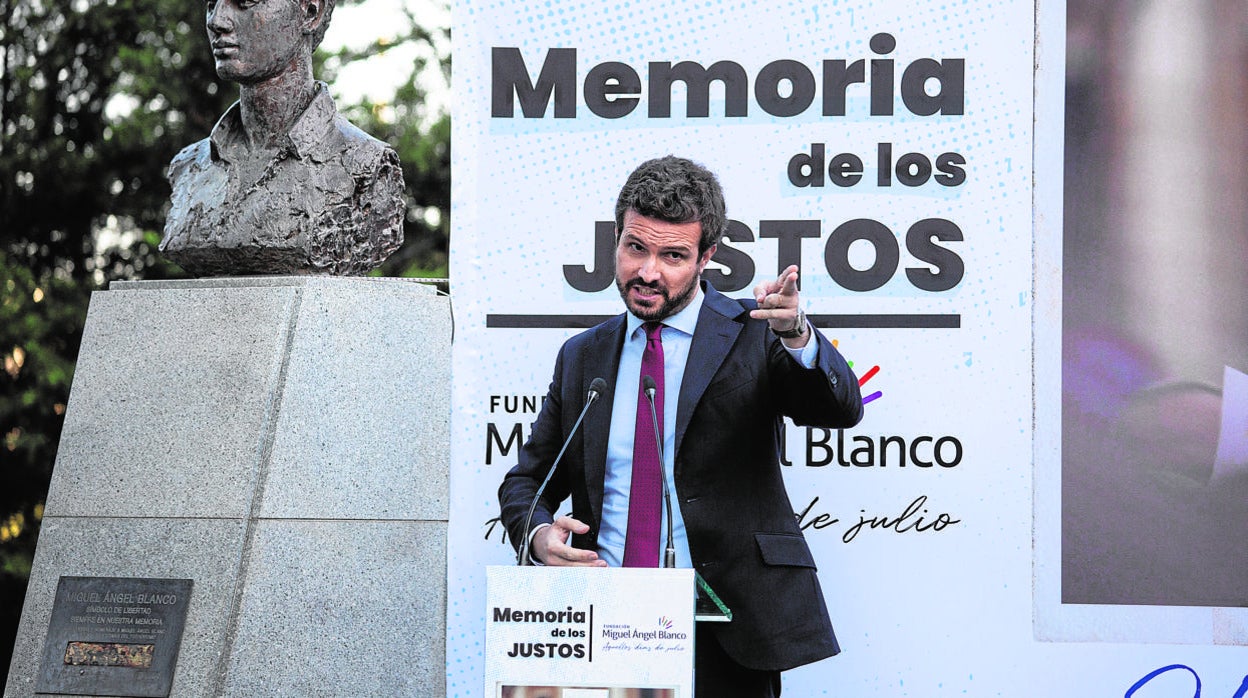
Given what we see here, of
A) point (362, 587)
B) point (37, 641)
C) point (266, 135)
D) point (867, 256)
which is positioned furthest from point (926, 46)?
point (37, 641)

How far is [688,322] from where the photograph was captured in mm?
3633

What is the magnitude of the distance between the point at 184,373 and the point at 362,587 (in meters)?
0.76

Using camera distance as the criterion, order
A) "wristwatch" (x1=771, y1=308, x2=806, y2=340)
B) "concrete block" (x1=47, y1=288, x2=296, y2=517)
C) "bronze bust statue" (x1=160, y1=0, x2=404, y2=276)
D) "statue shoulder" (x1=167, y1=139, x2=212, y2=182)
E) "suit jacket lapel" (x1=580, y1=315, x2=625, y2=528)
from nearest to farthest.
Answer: "wristwatch" (x1=771, y1=308, x2=806, y2=340) < "suit jacket lapel" (x1=580, y1=315, x2=625, y2=528) < "concrete block" (x1=47, y1=288, x2=296, y2=517) < "bronze bust statue" (x1=160, y1=0, x2=404, y2=276) < "statue shoulder" (x1=167, y1=139, x2=212, y2=182)

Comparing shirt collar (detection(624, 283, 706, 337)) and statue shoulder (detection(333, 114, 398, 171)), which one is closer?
shirt collar (detection(624, 283, 706, 337))

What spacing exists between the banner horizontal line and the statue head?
99 cm

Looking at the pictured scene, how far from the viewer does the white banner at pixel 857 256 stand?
15.2 feet

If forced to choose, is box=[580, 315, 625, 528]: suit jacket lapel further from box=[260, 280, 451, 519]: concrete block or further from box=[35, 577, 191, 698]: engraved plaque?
box=[35, 577, 191, 698]: engraved plaque

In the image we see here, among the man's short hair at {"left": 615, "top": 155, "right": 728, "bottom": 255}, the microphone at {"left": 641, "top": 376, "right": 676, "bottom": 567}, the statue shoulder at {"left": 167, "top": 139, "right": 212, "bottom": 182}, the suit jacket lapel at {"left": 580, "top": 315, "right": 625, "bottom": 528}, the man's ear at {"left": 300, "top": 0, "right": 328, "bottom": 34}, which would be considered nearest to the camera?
the microphone at {"left": 641, "top": 376, "right": 676, "bottom": 567}

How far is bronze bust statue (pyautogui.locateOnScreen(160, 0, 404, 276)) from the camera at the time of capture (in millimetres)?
4309

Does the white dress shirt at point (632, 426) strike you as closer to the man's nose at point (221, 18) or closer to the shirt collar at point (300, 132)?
the shirt collar at point (300, 132)

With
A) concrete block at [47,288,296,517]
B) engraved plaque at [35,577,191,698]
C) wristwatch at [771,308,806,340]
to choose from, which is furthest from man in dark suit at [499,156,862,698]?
engraved plaque at [35,577,191,698]

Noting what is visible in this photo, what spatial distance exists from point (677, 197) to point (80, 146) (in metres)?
10.0

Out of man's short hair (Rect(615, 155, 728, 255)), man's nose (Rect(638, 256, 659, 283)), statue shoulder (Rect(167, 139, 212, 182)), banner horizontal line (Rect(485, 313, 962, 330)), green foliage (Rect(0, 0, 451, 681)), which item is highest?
green foliage (Rect(0, 0, 451, 681))

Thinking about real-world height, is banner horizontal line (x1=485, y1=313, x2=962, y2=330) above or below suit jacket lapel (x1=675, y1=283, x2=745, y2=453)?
above
